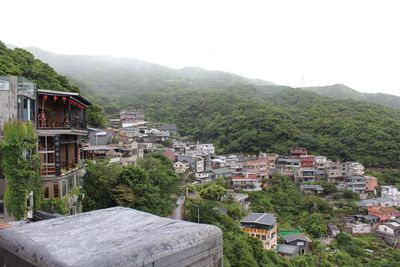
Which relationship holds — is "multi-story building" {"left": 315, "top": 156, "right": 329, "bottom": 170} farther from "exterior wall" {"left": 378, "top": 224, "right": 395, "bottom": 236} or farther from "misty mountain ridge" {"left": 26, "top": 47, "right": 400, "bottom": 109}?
"misty mountain ridge" {"left": 26, "top": 47, "right": 400, "bottom": 109}

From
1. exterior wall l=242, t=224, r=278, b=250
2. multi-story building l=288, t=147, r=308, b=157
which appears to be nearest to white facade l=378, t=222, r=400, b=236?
exterior wall l=242, t=224, r=278, b=250

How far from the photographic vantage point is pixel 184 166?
44000 millimetres

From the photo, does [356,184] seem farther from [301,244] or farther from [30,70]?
[30,70]

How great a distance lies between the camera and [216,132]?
67375 mm

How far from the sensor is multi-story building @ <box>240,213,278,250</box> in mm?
29000

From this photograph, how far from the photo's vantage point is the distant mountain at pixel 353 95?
127 m

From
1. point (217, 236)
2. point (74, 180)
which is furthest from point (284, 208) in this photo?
point (217, 236)

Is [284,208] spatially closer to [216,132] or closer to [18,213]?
[216,132]

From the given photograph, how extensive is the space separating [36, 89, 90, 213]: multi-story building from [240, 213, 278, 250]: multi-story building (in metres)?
18.7

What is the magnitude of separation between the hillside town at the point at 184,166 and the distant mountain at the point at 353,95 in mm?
82484

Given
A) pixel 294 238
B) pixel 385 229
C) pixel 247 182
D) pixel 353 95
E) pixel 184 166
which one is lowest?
pixel 385 229

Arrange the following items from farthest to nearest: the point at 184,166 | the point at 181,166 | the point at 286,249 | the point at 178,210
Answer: the point at 184,166, the point at 181,166, the point at 286,249, the point at 178,210

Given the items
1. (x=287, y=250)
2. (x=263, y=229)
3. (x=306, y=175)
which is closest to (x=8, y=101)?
(x=263, y=229)

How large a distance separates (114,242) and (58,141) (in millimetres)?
10955
